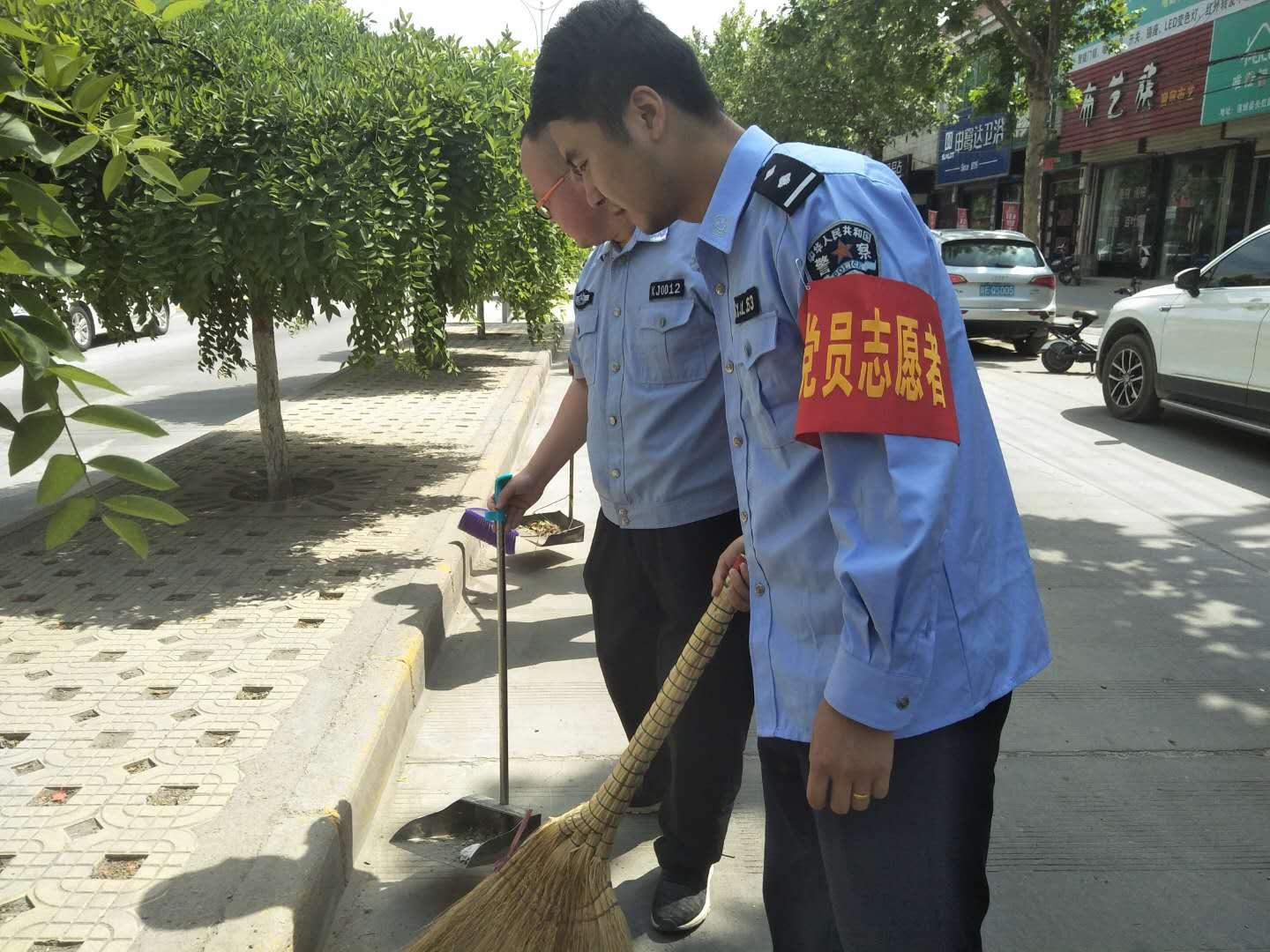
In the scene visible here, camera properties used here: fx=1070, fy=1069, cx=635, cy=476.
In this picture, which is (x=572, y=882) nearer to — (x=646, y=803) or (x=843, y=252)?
(x=646, y=803)

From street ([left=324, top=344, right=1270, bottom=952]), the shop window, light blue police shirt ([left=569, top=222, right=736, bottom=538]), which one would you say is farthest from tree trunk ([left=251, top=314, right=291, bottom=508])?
the shop window

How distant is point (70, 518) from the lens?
1208 mm

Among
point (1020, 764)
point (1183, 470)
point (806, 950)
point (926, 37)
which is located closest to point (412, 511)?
point (1020, 764)

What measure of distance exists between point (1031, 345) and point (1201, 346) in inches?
228

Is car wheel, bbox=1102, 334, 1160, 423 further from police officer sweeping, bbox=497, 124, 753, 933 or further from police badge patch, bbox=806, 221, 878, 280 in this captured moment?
police badge patch, bbox=806, 221, 878, 280

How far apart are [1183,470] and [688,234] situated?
5.88 m

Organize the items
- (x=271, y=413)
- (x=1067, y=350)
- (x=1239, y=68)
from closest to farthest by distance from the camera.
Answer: (x=271, y=413) < (x=1067, y=350) < (x=1239, y=68)

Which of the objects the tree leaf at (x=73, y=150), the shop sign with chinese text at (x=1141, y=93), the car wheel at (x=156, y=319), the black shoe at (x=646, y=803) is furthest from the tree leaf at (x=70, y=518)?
the shop sign with chinese text at (x=1141, y=93)

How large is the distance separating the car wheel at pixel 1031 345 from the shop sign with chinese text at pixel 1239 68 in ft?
25.9

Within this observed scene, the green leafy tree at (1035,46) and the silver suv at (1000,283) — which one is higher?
the green leafy tree at (1035,46)

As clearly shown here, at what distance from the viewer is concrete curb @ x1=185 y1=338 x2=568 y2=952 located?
233 centimetres

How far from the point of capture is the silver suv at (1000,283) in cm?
1237

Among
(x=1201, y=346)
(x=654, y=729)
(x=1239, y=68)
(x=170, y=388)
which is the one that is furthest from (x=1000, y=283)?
(x=654, y=729)

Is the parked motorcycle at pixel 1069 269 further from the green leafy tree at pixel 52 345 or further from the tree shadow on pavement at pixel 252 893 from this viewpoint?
the green leafy tree at pixel 52 345
